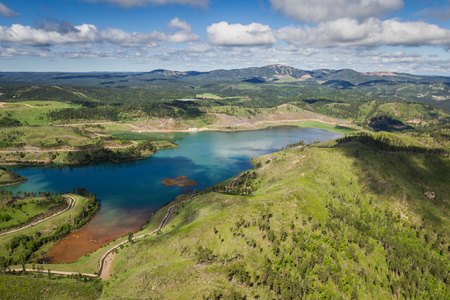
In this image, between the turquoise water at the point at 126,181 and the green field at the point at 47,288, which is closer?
the green field at the point at 47,288

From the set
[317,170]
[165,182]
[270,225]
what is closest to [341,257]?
[270,225]

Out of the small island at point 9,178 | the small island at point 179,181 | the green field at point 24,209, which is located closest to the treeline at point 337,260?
the small island at point 179,181

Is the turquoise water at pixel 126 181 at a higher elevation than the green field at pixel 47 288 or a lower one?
lower

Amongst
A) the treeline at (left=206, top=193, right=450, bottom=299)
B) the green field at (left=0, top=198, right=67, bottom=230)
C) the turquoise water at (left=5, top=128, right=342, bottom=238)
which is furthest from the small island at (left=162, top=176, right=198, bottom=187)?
the treeline at (left=206, top=193, right=450, bottom=299)

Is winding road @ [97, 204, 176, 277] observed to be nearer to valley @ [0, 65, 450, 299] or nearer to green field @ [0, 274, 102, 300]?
valley @ [0, 65, 450, 299]

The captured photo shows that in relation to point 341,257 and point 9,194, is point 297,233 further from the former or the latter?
point 9,194

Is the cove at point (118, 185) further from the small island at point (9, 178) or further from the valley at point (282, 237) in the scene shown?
the small island at point (9, 178)
